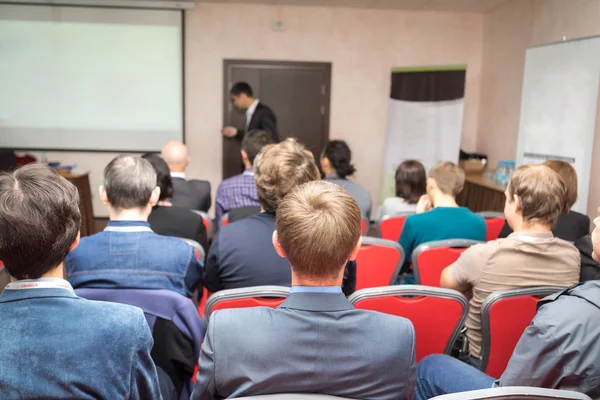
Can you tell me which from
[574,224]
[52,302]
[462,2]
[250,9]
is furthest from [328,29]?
[52,302]

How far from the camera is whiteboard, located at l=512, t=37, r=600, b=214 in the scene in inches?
169

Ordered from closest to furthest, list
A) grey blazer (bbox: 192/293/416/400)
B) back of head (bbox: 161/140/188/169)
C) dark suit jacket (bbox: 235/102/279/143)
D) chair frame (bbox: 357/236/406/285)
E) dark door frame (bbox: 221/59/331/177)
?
grey blazer (bbox: 192/293/416/400) < chair frame (bbox: 357/236/406/285) < back of head (bbox: 161/140/188/169) < dark suit jacket (bbox: 235/102/279/143) < dark door frame (bbox: 221/59/331/177)

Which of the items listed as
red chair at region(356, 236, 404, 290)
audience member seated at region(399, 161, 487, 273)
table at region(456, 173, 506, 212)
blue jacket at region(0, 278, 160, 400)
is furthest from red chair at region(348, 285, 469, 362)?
table at region(456, 173, 506, 212)

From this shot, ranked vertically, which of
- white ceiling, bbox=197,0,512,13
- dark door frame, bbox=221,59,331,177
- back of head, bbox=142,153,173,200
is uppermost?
white ceiling, bbox=197,0,512,13

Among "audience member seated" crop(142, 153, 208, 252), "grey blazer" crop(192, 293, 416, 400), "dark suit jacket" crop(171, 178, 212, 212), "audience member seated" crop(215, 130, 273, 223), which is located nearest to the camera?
"grey blazer" crop(192, 293, 416, 400)

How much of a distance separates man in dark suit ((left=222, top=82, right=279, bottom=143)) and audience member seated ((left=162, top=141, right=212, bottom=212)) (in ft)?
7.58

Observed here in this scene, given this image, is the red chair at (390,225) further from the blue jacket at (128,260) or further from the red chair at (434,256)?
the blue jacket at (128,260)

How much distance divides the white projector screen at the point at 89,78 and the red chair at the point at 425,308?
5197 millimetres

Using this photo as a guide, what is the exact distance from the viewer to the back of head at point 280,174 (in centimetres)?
206

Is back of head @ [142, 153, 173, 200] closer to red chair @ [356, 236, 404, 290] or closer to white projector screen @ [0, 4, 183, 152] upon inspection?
red chair @ [356, 236, 404, 290]

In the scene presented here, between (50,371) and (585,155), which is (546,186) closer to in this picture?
(50,371)

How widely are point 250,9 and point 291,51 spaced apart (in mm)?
692

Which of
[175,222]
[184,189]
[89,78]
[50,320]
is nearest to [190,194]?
[184,189]

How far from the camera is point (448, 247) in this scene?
2.44 metres
